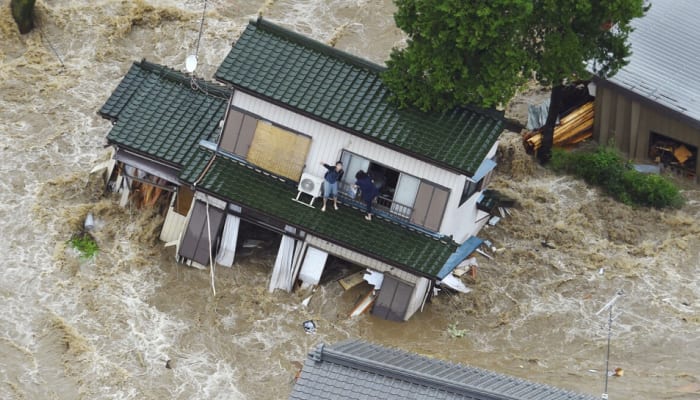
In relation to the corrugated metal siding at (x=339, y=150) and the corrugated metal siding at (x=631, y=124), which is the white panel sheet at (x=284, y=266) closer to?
the corrugated metal siding at (x=339, y=150)

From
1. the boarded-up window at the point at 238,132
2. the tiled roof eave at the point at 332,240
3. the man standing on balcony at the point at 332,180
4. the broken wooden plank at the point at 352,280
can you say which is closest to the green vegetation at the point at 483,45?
the man standing on balcony at the point at 332,180

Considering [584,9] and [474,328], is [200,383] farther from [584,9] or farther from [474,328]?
[584,9]

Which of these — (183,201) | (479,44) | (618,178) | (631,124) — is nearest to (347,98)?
(479,44)

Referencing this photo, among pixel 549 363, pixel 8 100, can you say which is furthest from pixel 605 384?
pixel 8 100

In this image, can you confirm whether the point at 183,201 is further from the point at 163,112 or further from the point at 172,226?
the point at 163,112

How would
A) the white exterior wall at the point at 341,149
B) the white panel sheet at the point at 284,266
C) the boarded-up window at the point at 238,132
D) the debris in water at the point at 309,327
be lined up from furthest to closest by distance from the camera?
1. the white panel sheet at the point at 284,266
2. the boarded-up window at the point at 238,132
3. the debris in water at the point at 309,327
4. the white exterior wall at the point at 341,149
